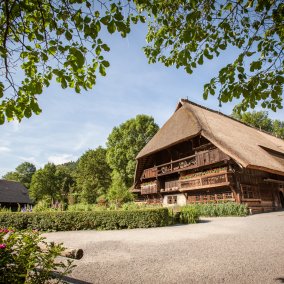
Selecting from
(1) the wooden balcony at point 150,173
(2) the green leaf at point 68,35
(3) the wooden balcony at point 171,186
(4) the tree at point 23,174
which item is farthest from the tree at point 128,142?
(4) the tree at point 23,174

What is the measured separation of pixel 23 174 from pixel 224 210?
3174 inches

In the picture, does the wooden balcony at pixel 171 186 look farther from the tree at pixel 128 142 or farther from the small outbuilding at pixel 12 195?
the small outbuilding at pixel 12 195

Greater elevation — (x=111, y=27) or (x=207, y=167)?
(x=207, y=167)

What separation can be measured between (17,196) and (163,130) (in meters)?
33.5

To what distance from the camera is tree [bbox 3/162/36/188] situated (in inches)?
3125

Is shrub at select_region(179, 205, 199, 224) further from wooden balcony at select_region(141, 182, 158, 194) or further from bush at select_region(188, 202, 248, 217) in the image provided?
wooden balcony at select_region(141, 182, 158, 194)

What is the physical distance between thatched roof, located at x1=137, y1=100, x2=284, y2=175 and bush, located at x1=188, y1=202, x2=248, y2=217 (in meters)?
2.99

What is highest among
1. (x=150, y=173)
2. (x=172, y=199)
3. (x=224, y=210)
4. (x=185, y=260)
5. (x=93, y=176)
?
(x=93, y=176)

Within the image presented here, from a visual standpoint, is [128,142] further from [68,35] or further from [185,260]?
[68,35]

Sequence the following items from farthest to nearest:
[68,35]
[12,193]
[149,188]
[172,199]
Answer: [12,193]
[149,188]
[172,199]
[68,35]

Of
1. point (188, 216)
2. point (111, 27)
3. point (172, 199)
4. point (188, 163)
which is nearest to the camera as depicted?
point (111, 27)

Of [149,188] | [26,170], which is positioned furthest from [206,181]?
[26,170]

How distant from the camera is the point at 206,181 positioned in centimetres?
2058

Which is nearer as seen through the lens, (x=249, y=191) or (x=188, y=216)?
(x=188, y=216)
